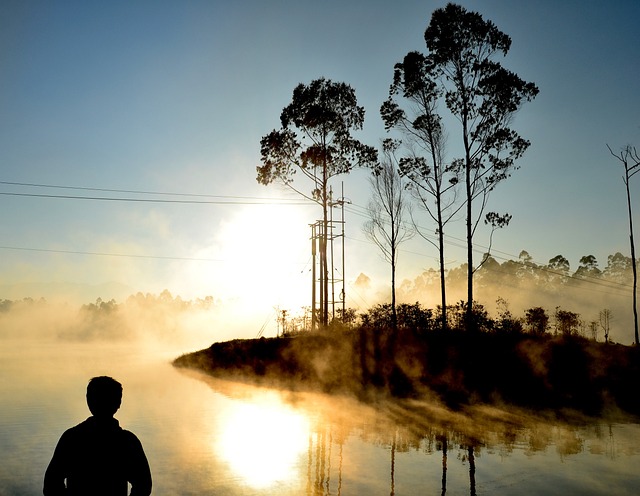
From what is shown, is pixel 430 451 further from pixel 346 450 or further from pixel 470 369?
pixel 470 369

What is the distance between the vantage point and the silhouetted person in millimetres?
3482

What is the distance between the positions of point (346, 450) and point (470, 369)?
13.0 meters

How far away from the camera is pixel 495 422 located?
48.7ft

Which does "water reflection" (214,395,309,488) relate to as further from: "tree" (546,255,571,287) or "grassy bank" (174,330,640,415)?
"tree" (546,255,571,287)

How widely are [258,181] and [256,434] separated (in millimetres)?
24270

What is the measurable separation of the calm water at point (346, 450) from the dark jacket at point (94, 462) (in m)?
5.69

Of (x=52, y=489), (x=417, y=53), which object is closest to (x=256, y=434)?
(x=52, y=489)

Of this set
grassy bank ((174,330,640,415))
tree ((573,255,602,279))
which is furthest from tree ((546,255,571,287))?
grassy bank ((174,330,640,415))

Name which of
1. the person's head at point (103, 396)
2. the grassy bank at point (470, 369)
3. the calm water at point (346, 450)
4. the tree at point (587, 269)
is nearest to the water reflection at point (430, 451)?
the calm water at point (346, 450)

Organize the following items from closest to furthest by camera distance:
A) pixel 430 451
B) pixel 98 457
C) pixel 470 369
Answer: pixel 98 457
pixel 430 451
pixel 470 369

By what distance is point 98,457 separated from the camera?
350 centimetres

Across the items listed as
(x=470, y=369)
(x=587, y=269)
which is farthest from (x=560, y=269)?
(x=470, y=369)

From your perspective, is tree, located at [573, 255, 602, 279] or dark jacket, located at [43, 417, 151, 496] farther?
tree, located at [573, 255, 602, 279]

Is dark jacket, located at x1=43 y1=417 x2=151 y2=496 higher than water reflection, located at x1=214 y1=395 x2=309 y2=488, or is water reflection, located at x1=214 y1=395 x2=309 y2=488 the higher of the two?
Result: dark jacket, located at x1=43 y1=417 x2=151 y2=496
